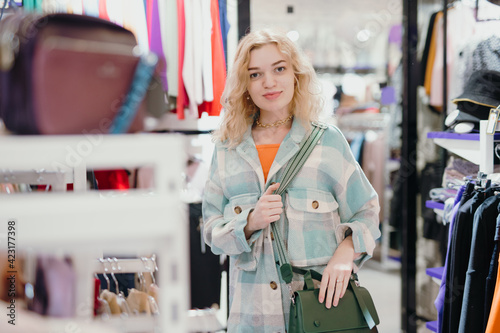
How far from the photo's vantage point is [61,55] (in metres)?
0.60

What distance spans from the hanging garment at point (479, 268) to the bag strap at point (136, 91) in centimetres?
148

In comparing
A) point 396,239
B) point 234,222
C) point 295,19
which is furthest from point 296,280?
point 295,19

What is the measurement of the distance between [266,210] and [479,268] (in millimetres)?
863

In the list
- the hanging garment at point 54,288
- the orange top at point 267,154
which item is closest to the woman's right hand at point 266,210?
the orange top at point 267,154

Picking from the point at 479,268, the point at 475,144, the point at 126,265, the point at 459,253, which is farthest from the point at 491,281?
the point at 126,265

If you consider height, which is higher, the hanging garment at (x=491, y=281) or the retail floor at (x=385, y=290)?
the hanging garment at (x=491, y=281)

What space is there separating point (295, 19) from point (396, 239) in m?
2.72

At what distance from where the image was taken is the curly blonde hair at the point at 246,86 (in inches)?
61.5

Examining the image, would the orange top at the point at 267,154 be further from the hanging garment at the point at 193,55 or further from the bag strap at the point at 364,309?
the hanging garment at the point at 193,55

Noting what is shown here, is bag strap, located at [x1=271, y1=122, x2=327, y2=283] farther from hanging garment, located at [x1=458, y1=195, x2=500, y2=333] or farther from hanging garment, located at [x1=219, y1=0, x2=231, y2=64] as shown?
hanging garment, located at [x1=219, y1=0, x2=231, y2=64]

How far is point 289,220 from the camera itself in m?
1.50

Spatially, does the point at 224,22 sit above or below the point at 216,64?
above

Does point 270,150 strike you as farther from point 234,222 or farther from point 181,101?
point 181,101

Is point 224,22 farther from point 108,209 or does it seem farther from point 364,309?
point 108,209
